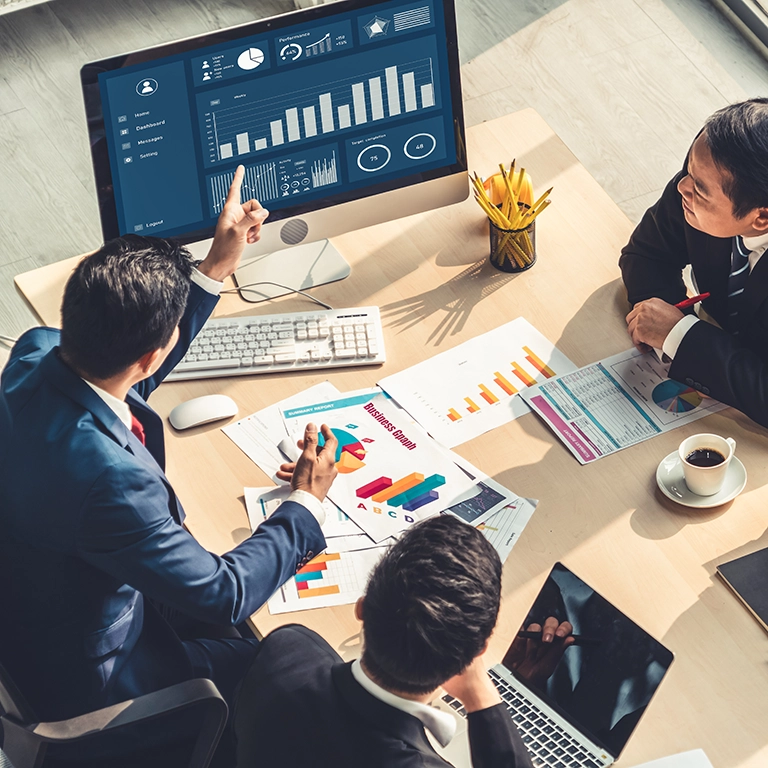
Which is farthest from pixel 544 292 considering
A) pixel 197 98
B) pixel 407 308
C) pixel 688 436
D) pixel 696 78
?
pixel 696 78

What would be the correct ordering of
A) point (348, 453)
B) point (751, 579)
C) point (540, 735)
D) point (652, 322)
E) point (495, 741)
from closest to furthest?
point (495, 741), point (540, 735), point (751, 579), point (348, 453), point (652, 322)

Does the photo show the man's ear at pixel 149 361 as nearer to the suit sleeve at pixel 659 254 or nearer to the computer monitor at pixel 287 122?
the computer monitor at pixel 287 122

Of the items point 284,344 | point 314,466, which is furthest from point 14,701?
point 284,344

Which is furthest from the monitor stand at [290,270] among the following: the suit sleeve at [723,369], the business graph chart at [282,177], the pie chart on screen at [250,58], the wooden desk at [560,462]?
the suit sleeve at [723,369]

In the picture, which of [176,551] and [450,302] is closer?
[176,551]

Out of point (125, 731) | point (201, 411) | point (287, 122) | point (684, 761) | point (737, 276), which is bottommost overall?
point (125, 731)

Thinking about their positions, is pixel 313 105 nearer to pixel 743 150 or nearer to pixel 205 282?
pixel 205 282

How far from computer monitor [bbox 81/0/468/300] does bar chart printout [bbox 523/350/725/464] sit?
553 millimetres

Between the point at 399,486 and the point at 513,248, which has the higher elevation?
the point at 513,248

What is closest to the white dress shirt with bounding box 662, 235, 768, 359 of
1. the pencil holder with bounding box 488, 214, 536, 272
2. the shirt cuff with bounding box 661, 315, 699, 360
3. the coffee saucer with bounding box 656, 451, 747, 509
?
the shirt cuff with bounding box 661, 315, 699, 360

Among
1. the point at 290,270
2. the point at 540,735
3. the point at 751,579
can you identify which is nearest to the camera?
the point at 540,735

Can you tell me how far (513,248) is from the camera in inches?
83.4

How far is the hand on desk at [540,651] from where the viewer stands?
155 cm

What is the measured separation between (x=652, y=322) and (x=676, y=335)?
64mm
